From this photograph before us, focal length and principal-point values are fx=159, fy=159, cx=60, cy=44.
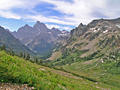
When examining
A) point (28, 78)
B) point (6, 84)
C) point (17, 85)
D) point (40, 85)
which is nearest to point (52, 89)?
point (40, 85)

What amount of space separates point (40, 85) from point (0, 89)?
11.3ft

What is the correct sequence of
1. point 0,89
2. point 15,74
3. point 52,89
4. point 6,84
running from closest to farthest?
point 0,89
point 6,84
point 15,74
point 52,89

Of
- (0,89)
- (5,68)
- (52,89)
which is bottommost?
(52,89)

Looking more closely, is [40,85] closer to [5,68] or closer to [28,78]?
[28,78]

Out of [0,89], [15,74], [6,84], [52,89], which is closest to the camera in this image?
[0,89]

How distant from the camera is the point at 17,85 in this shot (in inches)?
441

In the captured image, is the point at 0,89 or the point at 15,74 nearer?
the point at 0,89

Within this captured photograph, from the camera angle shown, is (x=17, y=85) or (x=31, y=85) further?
(x=31, y=85)

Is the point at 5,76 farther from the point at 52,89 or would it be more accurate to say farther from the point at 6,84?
the point at 52,89

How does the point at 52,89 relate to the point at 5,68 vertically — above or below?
below

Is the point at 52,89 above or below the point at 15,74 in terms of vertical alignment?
below

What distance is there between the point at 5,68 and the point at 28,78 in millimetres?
1880

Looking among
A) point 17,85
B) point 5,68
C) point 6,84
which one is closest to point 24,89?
point 17,85

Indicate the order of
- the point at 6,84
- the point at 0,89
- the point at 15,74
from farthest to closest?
the point at 15,74, the point at 6,84, the point at 0,89
